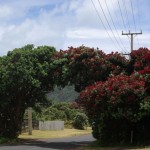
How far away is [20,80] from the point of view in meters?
33.2

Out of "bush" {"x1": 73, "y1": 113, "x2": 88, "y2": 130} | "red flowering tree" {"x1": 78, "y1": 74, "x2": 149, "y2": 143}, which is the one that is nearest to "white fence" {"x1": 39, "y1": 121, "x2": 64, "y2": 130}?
"bush" {"x1": 73, "y1": 113, "x2": 88, "y2": 130}

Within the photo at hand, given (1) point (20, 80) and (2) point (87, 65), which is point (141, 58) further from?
(1) point (20, 80)

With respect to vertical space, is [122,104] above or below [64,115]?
above

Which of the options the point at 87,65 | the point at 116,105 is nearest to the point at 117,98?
the point at 116,105

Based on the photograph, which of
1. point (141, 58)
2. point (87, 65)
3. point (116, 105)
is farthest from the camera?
point (87, 65)

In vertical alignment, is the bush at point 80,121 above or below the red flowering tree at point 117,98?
below

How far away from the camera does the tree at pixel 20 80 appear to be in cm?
3291

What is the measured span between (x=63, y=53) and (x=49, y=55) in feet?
11.1

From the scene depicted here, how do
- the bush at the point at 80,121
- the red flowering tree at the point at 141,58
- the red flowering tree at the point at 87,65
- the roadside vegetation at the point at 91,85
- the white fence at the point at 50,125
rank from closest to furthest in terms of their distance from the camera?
the roadside vegetation at the point at 91,85 → the red flowering tree at the point at 141,58 → the red flowering tree at the point at 87,65 → the white fence at the point at 50,125 → the bush at the point at 80,121

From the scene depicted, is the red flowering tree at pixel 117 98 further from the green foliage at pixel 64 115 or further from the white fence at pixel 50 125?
the green foliage at pixel 64 115

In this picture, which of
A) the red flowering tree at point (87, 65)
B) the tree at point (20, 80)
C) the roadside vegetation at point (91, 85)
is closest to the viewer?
the roadside vegetation at point (91, 85)

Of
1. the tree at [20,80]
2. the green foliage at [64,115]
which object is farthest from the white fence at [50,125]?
the tree at [20,80]

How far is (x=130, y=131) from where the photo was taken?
25562 millimetres

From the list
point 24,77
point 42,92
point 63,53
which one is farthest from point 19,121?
point 63,53
